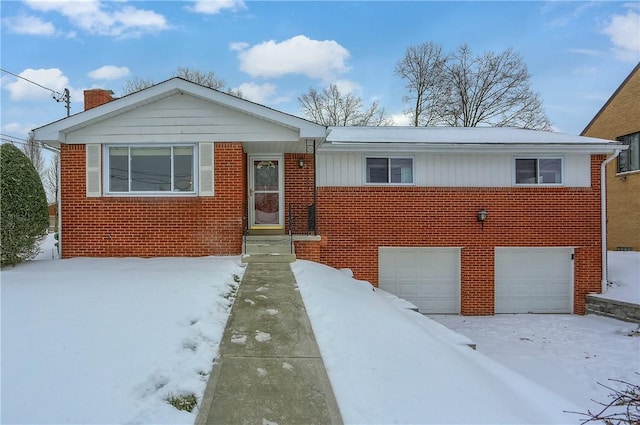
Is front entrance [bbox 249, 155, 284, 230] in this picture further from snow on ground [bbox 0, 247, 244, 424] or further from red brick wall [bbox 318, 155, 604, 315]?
snow on ground [bbox 0, 247, 244, 424]

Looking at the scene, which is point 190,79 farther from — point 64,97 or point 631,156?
point 631,156

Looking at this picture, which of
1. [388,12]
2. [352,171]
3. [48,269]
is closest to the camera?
[48,269]

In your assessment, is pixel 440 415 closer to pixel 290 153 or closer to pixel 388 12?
pixel 290 153

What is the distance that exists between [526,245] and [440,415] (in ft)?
28.4

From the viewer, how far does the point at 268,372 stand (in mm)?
3656

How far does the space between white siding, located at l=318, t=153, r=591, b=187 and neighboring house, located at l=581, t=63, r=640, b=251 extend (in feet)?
25.8

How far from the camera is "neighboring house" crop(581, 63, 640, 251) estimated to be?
15742 millimetres

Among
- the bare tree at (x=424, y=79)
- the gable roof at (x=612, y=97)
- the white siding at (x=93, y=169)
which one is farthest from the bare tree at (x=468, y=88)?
the white siding at (x=93, y=169)

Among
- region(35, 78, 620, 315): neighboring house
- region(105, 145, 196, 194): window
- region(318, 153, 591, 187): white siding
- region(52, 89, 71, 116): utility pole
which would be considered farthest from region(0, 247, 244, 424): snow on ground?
region(52, 89, 71, 116): utility pole

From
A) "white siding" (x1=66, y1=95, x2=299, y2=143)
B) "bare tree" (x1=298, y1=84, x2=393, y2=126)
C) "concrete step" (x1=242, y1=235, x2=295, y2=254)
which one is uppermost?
"bare tree" (x1=298, y1=84, x2=393, y2=126)

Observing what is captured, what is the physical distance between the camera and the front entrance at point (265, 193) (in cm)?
1016

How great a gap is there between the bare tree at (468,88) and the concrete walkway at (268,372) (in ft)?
87.8

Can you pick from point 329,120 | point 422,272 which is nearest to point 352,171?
point 422,272

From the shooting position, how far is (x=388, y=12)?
12.4 metres
